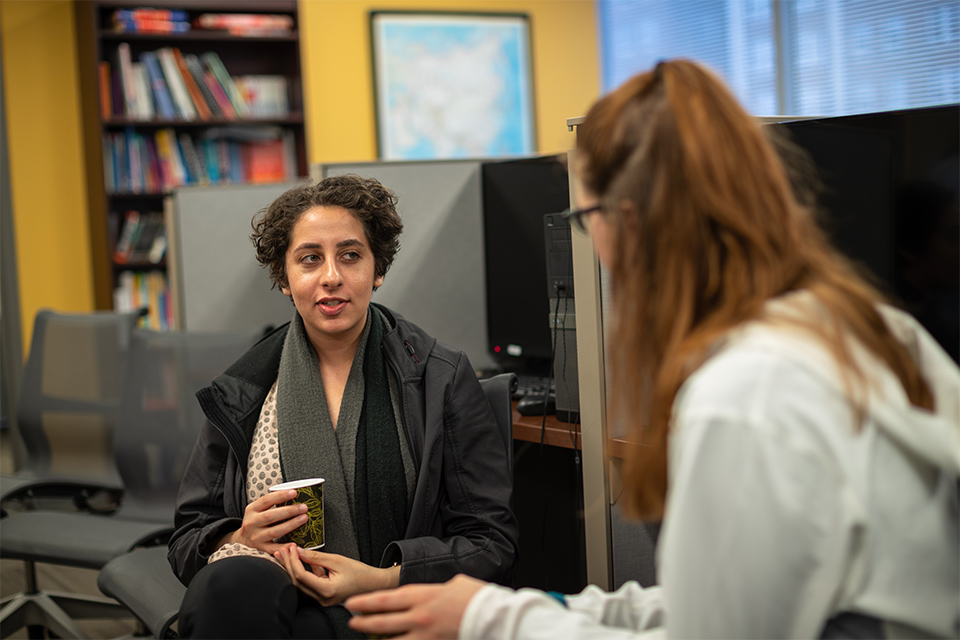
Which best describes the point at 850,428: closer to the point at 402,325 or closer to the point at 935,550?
the point at 935,550

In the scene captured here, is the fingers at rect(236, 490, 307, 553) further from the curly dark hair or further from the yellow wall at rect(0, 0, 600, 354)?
the yellow wall at rect(0, 0, 600, 354)

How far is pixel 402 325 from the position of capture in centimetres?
165

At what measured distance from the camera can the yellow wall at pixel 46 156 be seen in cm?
459

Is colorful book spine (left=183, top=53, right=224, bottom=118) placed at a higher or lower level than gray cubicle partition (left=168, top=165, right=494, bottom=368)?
higher

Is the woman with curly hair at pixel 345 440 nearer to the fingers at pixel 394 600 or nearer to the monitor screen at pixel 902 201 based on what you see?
the fingers at pixel 394 600

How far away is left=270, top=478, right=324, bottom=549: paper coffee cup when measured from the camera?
4.39 ft

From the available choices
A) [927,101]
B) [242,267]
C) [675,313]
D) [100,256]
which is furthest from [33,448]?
[927,101]

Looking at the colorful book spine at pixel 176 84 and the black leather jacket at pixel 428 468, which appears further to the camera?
the colorful book spine at pixel 176 84

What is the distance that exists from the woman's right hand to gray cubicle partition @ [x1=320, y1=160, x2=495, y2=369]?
1130 mm

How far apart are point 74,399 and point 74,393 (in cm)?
2

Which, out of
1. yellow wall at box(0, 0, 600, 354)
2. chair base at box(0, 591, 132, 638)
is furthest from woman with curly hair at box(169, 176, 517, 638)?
yellow wall at box(0, 0, 600, 354)

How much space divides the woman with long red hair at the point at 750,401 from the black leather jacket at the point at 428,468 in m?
0.57

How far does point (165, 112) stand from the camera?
442 cm

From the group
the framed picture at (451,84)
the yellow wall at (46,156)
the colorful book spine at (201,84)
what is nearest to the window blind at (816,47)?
the framed picture at (451,84)
